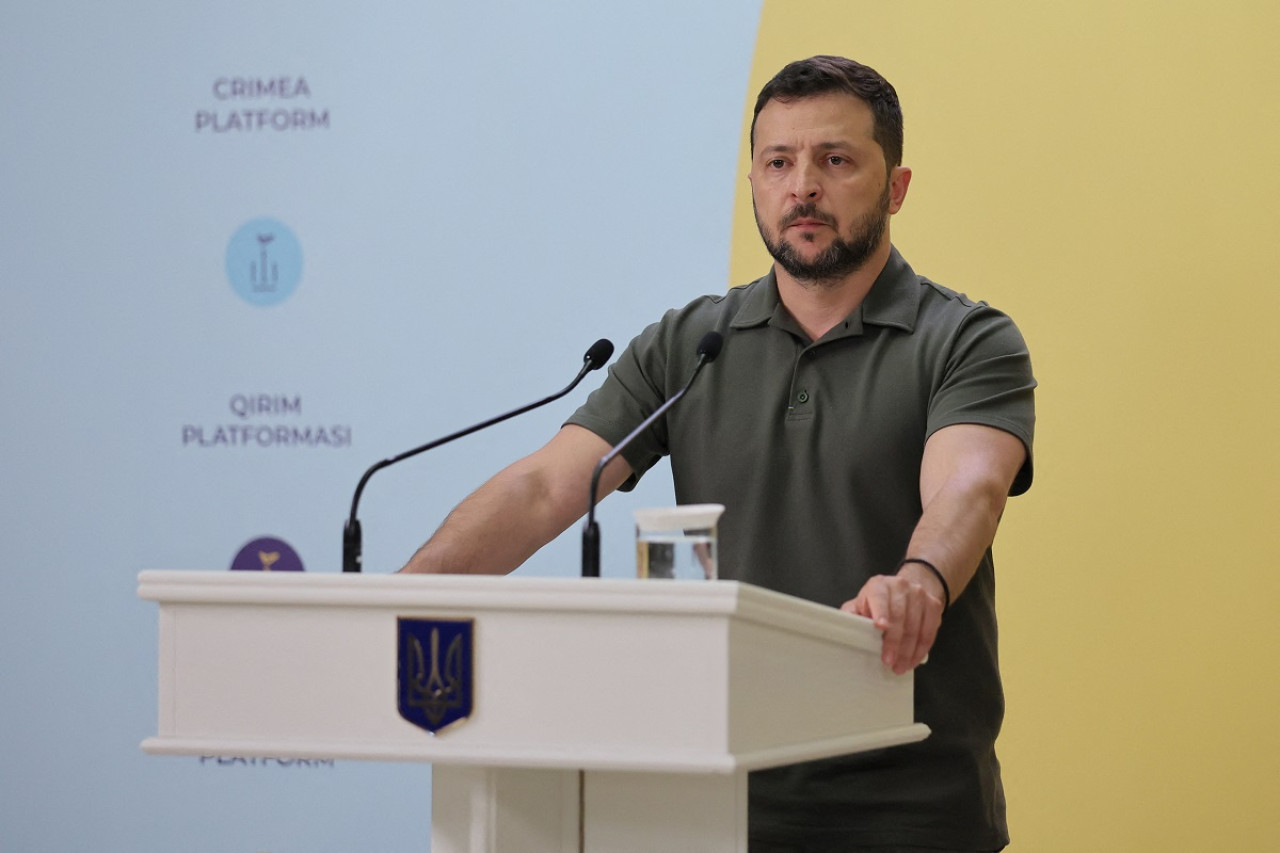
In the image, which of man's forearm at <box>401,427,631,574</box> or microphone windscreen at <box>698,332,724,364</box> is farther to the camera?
man's forearm at <box>401,427,631,574</box>

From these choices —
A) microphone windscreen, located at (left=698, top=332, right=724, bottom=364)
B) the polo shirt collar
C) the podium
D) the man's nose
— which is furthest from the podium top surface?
the man's nose

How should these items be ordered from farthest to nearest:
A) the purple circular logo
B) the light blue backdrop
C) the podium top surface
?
the purple circular logo, the light blue backdrop, the podium top surface

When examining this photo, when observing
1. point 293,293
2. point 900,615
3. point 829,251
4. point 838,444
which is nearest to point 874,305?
point 829,251

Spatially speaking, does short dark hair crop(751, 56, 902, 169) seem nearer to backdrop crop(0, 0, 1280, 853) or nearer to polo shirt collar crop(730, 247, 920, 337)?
polo shirt collar crop(730, 247, 920, 337)

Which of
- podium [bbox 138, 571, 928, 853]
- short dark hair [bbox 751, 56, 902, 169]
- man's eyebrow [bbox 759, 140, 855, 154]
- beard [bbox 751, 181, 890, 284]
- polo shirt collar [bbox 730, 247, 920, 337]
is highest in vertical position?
short dark hair [bbox 751, 56, 902, 169]

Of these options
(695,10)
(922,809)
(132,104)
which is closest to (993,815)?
(922,809)

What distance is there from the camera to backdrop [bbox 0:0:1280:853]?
2.61 m

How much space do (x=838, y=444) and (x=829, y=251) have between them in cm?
29

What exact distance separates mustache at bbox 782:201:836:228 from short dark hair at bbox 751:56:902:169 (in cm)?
14

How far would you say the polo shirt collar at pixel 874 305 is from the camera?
87.0 inches

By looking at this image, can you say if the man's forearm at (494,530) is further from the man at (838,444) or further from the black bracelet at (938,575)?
the black bracelet at (938,575)

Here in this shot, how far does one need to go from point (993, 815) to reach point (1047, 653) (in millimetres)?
660

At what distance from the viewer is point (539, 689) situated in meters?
1.35

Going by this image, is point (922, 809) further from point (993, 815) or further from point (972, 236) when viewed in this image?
point (972, 236)
